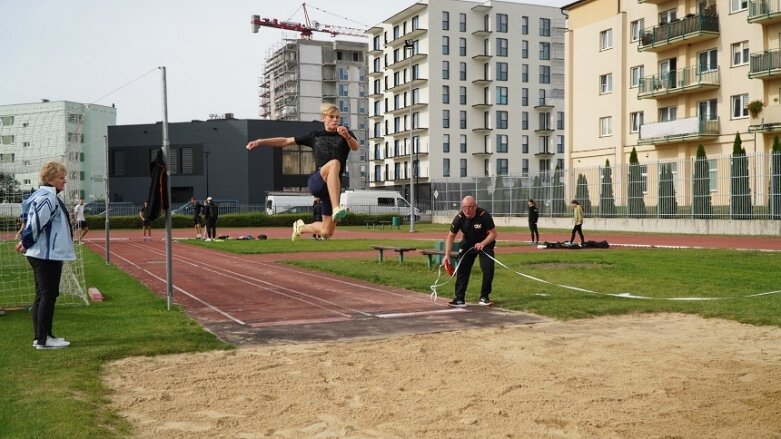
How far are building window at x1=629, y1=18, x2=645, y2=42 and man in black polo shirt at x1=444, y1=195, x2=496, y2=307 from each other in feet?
135

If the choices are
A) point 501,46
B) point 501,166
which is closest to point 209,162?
point 501,166

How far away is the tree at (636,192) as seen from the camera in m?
39.8

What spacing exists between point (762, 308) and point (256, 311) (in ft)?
28.6

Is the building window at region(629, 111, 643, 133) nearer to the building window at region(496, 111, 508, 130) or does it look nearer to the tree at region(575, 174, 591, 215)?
the tree at region(575, 174, 591, 215)

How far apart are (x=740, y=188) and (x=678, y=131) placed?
12.0 meters

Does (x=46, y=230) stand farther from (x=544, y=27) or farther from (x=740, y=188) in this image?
(x=544, y=27)

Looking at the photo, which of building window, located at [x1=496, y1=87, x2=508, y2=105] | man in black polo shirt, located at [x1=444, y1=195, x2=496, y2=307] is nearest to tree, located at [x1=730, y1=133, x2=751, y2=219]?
man in black polo shirt, located at [x1=444, y1=195, x2=496, y2=307]

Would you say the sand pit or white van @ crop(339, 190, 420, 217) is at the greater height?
white van @ crop(339, 190, 420, 217)

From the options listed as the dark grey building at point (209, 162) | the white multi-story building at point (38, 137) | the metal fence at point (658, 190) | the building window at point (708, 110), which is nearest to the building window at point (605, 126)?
the building window at point (708, 110)

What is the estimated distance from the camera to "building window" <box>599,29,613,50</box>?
170ft

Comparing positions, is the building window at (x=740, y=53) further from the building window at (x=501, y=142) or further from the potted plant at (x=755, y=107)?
the building window at (x=501, y=142)

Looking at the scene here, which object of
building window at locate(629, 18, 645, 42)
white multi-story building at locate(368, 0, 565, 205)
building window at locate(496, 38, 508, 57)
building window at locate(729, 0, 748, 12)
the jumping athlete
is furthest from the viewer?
building window at locate(496, 38, 508, 57)

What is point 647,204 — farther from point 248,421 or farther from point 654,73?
point 248,421

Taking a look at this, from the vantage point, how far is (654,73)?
159 ft
